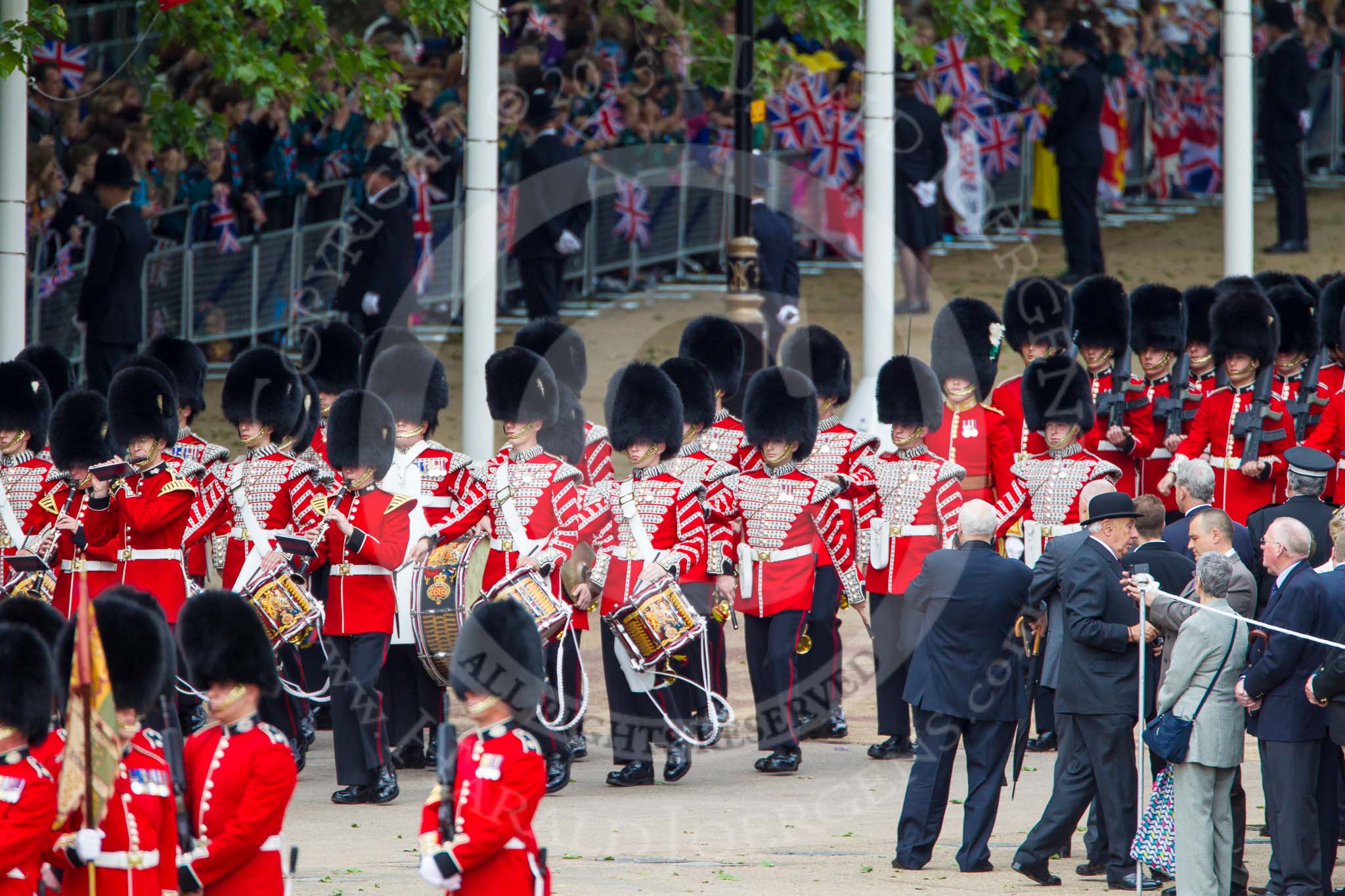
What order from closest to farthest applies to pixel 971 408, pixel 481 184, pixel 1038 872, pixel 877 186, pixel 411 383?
pixel 1038 872, pixel 411 383, pixel 971 408, pixel 481 184, pixel 877 186

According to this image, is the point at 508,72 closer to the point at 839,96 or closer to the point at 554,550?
the point at 839,96

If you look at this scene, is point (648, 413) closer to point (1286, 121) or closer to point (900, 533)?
point (900, 533)

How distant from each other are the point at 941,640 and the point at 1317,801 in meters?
1.28

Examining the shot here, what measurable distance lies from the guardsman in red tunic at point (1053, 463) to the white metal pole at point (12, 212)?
4.62m

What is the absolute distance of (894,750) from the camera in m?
9.39

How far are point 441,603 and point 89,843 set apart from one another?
3275 mm

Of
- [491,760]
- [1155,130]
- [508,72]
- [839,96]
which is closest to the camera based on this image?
[491,760]

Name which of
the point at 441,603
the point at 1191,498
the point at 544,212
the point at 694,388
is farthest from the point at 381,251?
the point at 1191,498

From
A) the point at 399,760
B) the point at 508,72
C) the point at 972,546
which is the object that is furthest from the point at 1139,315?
the point at 508,72

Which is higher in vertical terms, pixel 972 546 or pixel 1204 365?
pixel 1204 365

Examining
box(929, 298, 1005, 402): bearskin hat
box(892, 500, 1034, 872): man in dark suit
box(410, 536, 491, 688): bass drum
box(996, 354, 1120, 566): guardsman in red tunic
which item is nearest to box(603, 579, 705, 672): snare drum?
box(410, 536, 491, 688): bass drum

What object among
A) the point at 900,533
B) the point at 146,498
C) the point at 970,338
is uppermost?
the point at 970,338

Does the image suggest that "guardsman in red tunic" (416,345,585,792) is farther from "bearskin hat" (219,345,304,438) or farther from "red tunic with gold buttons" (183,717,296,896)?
"red tunic with gold buttons" (183,717,296,896)

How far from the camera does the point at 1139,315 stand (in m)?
10.7
